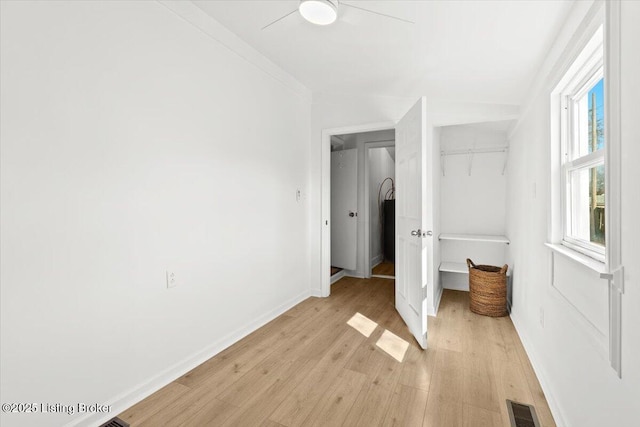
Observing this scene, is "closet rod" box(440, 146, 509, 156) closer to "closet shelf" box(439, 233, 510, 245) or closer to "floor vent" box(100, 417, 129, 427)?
"closet shelf" box(439, 233, 510, 245)

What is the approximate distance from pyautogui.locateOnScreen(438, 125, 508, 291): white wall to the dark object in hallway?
5.53 ft

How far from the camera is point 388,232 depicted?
595cm

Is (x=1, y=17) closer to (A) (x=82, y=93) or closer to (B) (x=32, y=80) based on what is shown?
(B) (x=32, y=80)

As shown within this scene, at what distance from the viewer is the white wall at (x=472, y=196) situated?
3791mm

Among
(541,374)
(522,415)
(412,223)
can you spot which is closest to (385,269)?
(412,223)

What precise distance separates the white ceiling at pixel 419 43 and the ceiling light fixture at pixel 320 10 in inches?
3.6

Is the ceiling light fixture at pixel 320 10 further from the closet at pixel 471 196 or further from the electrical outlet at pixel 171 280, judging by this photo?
the closet at pixel 471 196

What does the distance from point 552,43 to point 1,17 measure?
9.31 feet

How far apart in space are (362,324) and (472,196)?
2202 millimetres

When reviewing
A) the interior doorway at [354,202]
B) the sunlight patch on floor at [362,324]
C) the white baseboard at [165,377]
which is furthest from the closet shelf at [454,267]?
the white baseboard at [165,377]

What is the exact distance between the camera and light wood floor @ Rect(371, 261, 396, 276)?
16.3 feet

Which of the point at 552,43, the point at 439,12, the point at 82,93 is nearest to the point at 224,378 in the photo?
the point at 82,93

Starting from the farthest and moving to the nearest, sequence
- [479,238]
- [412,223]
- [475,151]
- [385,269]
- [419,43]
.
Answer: [385,269]
[475,151]
[479,238]
[412,223]
[419,43]

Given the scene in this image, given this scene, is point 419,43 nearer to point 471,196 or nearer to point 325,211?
point 325,211
